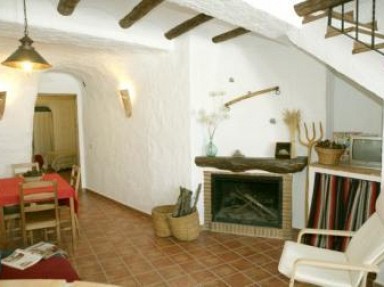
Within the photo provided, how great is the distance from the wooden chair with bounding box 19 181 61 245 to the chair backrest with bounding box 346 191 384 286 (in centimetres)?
275

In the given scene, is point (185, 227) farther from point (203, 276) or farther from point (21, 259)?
point (21, 259)

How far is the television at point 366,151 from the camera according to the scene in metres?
2.95

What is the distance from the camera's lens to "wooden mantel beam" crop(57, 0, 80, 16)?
8.46 ft

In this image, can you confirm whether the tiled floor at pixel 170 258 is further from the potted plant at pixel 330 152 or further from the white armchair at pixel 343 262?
the potted plant at pixel 330 152

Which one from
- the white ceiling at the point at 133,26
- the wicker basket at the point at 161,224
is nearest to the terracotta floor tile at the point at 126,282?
the wicker basket at the point at 161,224

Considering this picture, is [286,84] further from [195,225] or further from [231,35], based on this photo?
[195,225]

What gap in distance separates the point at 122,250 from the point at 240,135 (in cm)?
200

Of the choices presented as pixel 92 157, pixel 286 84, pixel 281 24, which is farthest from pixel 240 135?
pixel 92 157

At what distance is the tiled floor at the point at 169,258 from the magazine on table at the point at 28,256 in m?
0.75

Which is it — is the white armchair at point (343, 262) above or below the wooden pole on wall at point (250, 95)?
below

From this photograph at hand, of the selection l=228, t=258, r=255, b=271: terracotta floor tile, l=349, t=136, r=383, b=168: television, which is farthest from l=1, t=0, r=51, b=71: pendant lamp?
l=349, t=136, r=383, b=168: television

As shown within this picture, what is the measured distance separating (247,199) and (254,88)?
1.45 meters

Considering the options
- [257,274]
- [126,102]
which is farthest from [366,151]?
[126,102]

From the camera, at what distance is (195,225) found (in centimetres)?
358
